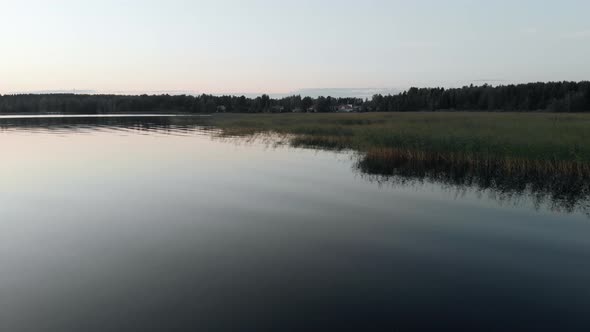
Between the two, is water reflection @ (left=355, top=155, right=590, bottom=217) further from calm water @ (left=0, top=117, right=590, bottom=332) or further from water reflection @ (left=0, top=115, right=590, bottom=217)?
calm water @ (left=0, top=117, right=590, bottom=332)

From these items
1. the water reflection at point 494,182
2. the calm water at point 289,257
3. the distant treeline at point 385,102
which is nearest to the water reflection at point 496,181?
the water reflection at point 494,182

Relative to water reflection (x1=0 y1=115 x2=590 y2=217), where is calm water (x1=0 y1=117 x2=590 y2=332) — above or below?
below

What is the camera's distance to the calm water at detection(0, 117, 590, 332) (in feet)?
23.2

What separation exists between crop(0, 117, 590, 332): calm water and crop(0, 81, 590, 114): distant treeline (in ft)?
311

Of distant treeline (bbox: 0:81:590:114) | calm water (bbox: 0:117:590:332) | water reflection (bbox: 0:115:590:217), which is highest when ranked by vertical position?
distant treeline (bbox: 0:81:590:114)

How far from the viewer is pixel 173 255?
980 cm

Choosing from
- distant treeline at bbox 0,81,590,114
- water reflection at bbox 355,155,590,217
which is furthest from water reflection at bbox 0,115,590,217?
distant treeline at bbox 0,81,590,114

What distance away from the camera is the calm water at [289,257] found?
7.07 m

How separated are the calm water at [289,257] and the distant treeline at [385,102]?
94.7 meters

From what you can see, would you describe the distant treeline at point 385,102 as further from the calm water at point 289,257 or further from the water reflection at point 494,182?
the calm water at point 289,257

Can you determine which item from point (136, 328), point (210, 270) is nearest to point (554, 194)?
point (210, 270)

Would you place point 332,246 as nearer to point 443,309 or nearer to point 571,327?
point 443,309

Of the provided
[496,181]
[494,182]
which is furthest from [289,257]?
[496,181]

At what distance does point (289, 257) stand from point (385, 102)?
490ft
